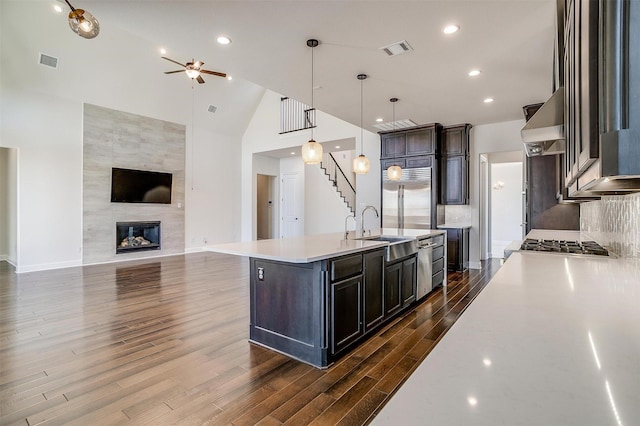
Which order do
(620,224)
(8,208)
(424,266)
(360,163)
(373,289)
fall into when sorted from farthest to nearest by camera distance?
(8,208), (360,163), (424,266), (373,289), (620,224)

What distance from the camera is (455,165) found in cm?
655

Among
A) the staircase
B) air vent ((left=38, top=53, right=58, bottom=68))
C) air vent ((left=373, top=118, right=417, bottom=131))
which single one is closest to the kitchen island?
air vent ((left=373, top=118, right=417, bottom=131))

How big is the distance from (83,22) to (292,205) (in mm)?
8279

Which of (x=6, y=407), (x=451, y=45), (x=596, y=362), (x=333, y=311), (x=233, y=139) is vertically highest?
(x=233, y=139)

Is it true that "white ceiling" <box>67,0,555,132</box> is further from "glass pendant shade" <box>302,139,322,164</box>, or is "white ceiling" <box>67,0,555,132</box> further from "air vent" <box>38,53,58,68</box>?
"air vent" <box>38,53,58,68</box>

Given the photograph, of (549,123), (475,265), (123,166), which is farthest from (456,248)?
(123,166)

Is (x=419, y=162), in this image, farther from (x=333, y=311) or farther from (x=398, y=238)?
(x=333, y=311)

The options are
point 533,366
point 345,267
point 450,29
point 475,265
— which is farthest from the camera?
point 475,265

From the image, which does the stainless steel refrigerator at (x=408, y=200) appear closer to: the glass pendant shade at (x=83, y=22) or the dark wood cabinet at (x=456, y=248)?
the dark wood cabinet at (x=456, y=248)

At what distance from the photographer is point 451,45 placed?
333cm

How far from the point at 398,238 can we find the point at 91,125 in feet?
23.4

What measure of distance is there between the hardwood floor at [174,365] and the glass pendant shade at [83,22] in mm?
2837

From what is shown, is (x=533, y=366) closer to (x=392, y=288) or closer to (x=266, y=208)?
(x=392, y=288)

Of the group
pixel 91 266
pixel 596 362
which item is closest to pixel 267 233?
pixel 91 266
